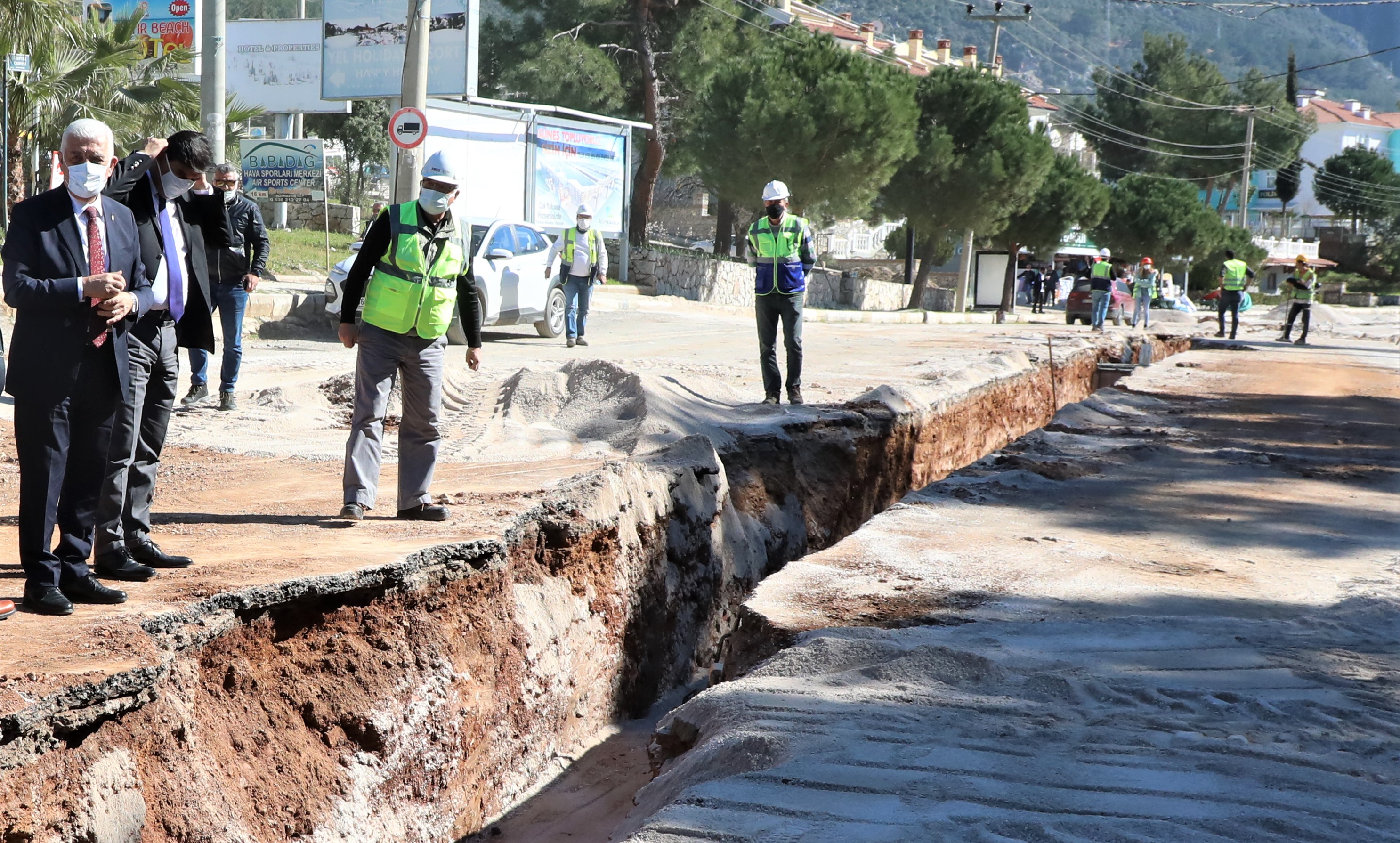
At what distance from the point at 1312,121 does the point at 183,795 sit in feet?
289

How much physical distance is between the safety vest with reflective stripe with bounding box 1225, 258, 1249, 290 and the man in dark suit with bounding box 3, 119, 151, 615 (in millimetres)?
23311

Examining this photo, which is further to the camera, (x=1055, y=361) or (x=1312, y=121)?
(x=1312, y=121)

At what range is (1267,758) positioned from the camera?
11.6 ft

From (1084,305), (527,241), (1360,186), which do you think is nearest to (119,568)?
(527,241)

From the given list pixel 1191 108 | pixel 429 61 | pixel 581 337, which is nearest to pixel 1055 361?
pixel 581 337

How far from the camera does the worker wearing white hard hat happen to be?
579 inches

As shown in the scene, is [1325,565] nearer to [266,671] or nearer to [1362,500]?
[1362,500]

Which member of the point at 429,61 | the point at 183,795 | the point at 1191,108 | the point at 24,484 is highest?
the point at 1191,108

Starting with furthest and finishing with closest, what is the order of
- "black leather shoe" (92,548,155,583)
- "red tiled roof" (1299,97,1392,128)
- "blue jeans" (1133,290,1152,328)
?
"red tiled roof" (1299,97,1392,128) → "blue jeans" (1133,290,1152,328) → "black leather shoe" (92,548,155,583)

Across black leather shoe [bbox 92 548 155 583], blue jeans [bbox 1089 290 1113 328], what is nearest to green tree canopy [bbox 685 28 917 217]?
blue jeans [bbox 1089 290 1113 328]

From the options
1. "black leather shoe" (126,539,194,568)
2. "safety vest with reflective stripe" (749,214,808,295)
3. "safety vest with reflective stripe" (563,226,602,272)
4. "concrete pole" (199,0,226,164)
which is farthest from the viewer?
"safety vest with reflective stripe" (563,226,602,272)

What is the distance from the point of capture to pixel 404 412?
238 inches

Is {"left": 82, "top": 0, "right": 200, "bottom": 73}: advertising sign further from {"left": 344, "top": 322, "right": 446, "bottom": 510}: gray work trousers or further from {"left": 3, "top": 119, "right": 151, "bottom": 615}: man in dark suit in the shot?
{"left": 3, "top": 119, "right": 151, "bottom": 615}: man in dark suit

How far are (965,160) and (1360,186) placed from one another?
5202 cm
